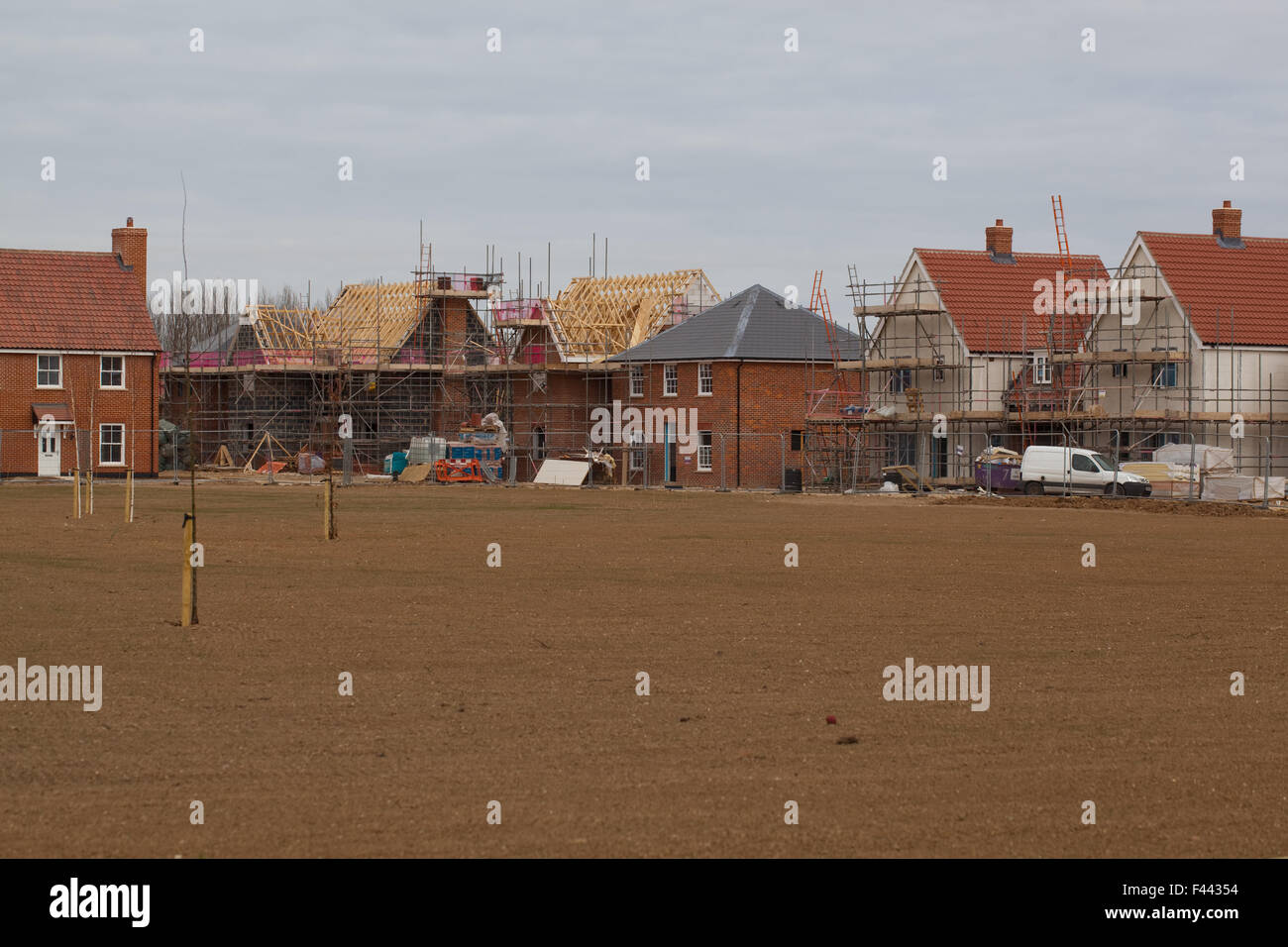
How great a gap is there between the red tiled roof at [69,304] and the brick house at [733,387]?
19.9 m

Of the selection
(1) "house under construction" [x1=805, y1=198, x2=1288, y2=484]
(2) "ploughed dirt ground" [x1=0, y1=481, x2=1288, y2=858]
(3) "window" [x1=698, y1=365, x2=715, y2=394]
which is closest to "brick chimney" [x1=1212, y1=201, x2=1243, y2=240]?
(1) "house under construction" [x1=805, y1=198, x2=1288, y2=484]

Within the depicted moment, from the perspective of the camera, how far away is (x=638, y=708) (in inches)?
503

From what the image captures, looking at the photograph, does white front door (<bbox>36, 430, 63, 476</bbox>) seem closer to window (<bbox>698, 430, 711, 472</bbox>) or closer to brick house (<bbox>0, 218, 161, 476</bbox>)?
brick house (<bbox>0, 218, 161, 476</bbox>)

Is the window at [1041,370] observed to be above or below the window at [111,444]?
above

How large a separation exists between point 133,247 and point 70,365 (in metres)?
8.42

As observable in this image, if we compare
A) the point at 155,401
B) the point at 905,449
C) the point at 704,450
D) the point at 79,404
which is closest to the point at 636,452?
the point at 704,450

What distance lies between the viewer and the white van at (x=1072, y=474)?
4884cm

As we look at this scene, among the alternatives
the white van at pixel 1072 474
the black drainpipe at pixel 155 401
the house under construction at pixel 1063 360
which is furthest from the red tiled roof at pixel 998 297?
the black drainpipe at pixel 155 401

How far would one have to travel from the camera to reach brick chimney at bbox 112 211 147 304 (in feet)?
228

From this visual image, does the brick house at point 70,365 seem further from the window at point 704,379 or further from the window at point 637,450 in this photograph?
the window at point 704,379

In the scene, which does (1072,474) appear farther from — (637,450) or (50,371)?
(50,371)

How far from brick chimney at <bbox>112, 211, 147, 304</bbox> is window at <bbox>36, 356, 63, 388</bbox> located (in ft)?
22.2

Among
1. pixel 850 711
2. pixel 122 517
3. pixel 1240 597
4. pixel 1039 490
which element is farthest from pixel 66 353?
pixel 850 711
